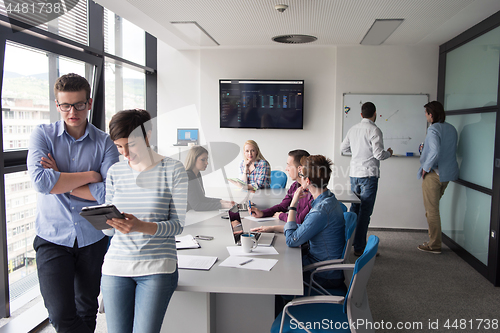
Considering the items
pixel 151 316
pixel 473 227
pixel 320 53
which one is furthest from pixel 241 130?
pixel 151 316

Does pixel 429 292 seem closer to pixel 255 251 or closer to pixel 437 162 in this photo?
pixel 437 162

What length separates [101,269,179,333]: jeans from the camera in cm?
159

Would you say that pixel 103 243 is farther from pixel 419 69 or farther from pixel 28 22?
pixel 419 69

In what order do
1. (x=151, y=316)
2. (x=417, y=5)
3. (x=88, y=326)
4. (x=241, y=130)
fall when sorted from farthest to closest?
(x=241, y=130)
(x=417, y=5)
(x=88, y=326)
(x=151, y=316)

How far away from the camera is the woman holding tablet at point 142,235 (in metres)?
1.59

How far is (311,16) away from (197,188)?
2267mm

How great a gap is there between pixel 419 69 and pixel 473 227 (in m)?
2.41

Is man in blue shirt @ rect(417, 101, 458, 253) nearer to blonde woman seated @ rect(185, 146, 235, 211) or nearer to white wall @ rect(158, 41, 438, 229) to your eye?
white wall @ rect(158, 41, 438, 229)

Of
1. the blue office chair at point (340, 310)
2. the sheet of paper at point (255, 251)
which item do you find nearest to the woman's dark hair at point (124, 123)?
the sheet of paper at point (255, 251)

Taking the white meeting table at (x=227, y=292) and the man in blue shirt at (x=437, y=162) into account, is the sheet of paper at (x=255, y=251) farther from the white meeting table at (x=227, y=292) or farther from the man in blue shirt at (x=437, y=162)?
the man in blue shirt at (x=437, y=162)

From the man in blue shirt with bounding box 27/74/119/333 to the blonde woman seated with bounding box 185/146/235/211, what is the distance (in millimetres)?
1369

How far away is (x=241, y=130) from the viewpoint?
5.75 m

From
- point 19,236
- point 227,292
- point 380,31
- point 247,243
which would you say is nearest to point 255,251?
point 247,243

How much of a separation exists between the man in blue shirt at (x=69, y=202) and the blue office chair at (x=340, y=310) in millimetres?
1052
